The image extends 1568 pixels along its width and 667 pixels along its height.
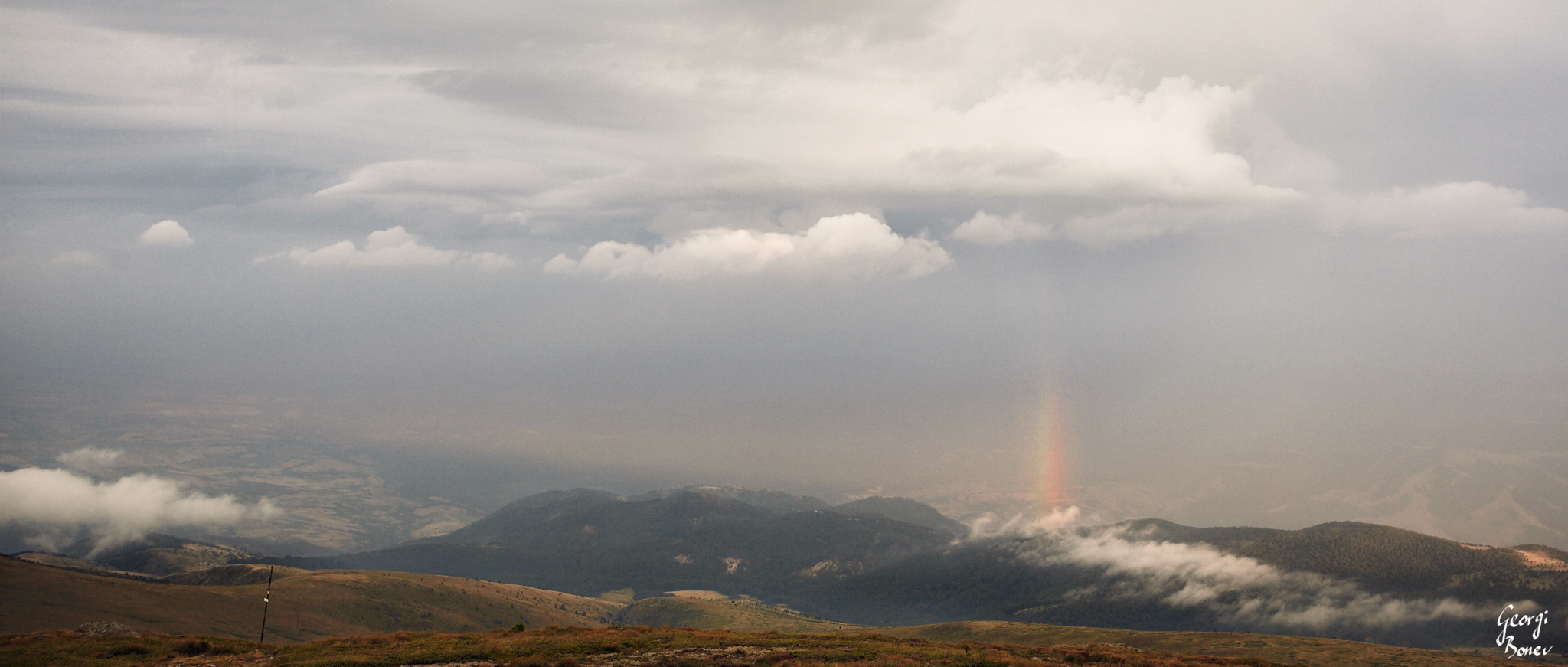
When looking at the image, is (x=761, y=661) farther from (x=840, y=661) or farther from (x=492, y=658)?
(x=492, y=658)

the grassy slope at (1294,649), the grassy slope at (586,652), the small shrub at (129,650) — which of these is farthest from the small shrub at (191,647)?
the grassy slope at (1294,649)

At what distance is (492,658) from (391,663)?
7.58 meters

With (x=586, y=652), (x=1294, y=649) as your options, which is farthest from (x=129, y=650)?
(x=1294, y=649)

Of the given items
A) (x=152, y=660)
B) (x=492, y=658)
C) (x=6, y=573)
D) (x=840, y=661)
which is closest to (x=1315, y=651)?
(x=840, y=661)

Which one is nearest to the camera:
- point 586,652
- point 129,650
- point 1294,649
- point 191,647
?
point 586,652

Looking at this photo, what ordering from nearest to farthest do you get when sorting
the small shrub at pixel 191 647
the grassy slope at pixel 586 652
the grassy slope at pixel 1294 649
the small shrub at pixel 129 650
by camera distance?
the grassy slope at pixel 586 652 → the small shrub at pixel 129 650 → the small shrub at pixel 191 647 → the grassy slope at pixel 1294 649

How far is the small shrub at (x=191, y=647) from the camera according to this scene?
65.8 m

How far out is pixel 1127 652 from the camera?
81.4 meters

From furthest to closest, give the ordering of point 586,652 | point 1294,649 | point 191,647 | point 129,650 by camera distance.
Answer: point 1294,649 < point 191,647 < point 129,650 < point 586,652

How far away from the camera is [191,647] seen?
218 feet

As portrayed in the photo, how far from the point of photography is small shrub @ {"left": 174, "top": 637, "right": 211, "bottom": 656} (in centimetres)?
6578

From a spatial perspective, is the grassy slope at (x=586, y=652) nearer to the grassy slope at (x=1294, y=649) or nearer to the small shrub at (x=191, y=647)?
the small shrub at (x=191, y=647)

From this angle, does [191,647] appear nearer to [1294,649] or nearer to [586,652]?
[586,652]

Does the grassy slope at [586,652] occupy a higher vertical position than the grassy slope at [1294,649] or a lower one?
higher
